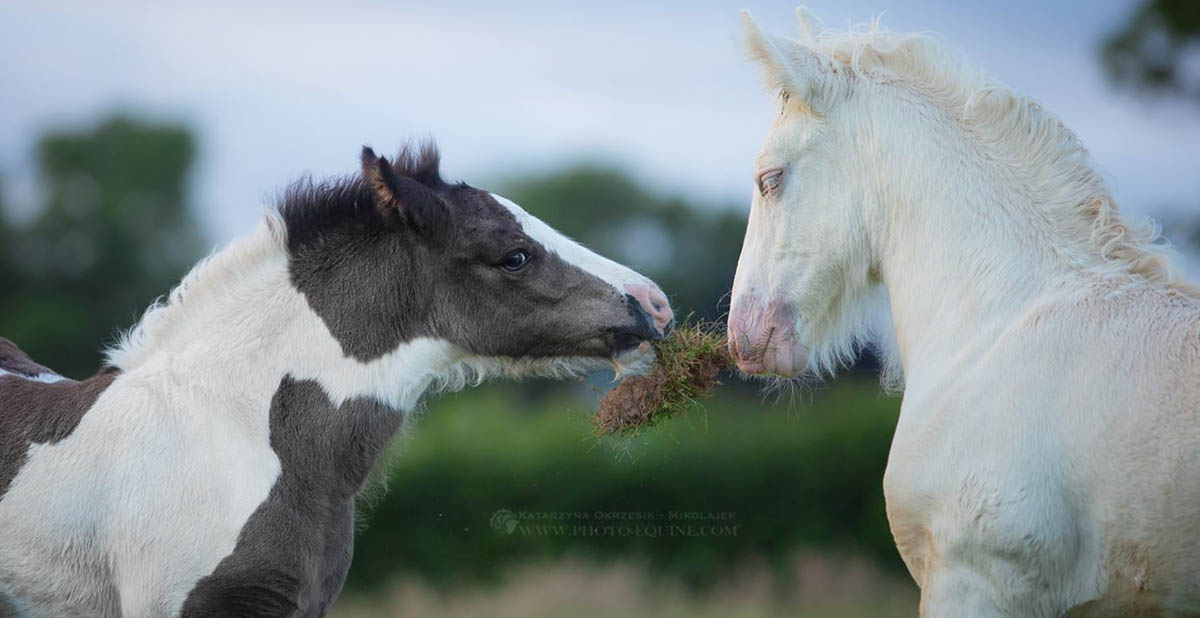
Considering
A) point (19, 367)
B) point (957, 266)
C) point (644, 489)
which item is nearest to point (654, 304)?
point (957, 266)

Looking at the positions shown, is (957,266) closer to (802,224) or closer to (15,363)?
(802,224)

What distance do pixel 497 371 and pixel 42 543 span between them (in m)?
1.72

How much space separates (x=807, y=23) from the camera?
13.2 feet

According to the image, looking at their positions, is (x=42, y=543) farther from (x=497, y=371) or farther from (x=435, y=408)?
(x=435, y=408)

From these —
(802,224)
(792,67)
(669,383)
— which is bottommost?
(669,383)

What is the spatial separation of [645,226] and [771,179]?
63.9ft

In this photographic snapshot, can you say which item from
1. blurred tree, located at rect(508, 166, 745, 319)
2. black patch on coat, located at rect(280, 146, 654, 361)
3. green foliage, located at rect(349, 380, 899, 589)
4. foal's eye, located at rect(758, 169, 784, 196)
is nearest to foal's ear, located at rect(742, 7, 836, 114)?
foal's eye, located at rect(758, 169, 784, 196)

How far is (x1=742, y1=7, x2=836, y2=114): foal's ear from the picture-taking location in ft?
11.8

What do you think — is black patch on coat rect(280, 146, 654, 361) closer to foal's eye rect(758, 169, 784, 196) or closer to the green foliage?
foal's eye rect(758, 169, 784, 196)

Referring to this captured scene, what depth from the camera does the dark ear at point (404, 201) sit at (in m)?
3.91

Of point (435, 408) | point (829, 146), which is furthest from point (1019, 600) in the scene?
point (435, 408)

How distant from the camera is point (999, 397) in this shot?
10.3 feet

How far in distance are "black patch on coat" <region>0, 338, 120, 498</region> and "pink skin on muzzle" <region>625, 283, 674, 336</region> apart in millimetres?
2018

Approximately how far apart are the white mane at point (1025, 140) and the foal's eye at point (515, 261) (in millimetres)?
1299
